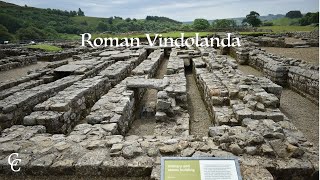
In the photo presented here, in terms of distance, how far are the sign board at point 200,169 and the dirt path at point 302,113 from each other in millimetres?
3449

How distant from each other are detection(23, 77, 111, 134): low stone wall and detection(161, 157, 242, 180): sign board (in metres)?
3.49

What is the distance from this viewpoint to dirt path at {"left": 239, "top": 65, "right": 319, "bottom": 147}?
6.61 m

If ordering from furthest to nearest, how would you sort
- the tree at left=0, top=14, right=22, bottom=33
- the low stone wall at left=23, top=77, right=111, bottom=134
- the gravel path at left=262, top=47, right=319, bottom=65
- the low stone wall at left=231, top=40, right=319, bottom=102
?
the tree at left=0, top=14, right=22, bottom=33 < the gravel path at left=262, top=47, right=319, bottom=65 < the low stone wall at left=231, top=40, right=319, bottom=102 < the low stone wall at left=23, top=77, right=111, bottom=134

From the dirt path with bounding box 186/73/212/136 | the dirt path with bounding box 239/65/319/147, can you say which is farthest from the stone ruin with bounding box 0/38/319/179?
the dirt path with bounding box 239/65/319/147

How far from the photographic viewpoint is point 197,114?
27.0 ft

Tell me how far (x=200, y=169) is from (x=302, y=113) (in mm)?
5758

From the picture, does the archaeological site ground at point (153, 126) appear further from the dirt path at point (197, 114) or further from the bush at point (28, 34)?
the bush at point (28, 34)

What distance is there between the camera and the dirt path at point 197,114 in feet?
22.9

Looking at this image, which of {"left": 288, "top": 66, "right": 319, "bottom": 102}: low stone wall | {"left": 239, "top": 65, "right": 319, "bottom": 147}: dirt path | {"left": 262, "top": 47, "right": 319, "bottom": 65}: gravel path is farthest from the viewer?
{"left": 262, "top": 47, "right": 319, "bottom": 65}: gravel path

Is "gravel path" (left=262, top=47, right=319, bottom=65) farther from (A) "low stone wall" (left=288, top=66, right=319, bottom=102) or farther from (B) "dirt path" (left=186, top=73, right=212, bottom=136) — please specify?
(B) "dirt path" (left=186, top=73, right=212, bottom=136)

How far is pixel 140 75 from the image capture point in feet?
35.8

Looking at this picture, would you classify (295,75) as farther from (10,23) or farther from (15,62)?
(10,23)

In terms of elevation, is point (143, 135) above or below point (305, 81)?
below

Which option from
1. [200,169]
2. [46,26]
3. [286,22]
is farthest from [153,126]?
[286,22]
